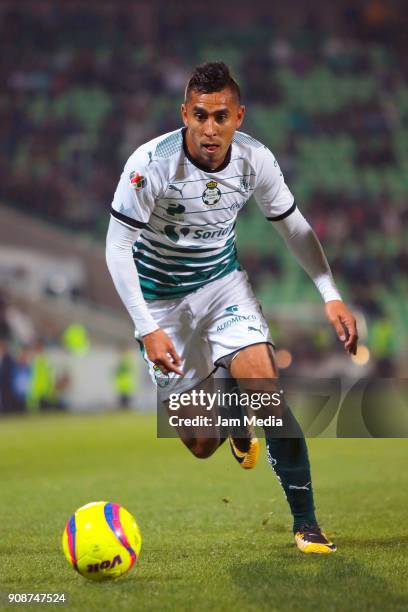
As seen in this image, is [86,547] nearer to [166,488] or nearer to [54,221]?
[166,488]

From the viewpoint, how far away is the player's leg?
501cm

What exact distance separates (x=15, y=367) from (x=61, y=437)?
395cm

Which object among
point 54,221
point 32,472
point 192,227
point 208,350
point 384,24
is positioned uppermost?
point 384,24

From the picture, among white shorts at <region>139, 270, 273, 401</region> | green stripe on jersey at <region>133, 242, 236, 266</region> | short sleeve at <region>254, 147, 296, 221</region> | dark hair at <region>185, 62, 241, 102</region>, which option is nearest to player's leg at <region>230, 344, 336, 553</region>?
white shorts at <region>139, 270, 273, 401</region>

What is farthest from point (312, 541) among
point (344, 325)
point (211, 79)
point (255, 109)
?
point (255, 109)

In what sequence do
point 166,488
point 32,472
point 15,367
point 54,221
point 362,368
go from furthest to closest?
point 54,221 → point 362,368 → point 15,367 → point 32,472 → point 166,488

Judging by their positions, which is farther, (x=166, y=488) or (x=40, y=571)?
(x=166, y=488)

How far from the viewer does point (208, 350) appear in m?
5.57

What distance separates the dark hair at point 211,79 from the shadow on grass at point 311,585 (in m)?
2.25

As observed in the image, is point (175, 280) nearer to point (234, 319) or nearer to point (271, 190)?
point (234, 319)

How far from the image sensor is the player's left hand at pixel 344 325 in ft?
16.0

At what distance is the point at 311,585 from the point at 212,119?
219 centimetres

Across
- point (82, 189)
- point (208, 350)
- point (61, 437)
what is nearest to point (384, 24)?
point (82, 189)

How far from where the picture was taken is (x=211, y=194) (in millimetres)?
5086
